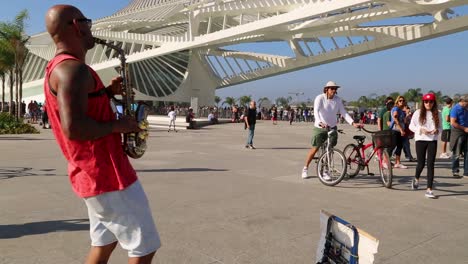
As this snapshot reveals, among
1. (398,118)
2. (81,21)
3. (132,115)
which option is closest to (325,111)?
(398,118)

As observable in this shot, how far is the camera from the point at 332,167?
7.16 m

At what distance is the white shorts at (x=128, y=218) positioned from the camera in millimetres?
2102

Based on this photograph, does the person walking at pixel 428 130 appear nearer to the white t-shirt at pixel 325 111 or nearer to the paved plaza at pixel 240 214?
the paved plaza at pixel 240 214

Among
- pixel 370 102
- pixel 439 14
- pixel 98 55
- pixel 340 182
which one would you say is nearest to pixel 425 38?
pixel 439 14

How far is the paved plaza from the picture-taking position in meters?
3.78

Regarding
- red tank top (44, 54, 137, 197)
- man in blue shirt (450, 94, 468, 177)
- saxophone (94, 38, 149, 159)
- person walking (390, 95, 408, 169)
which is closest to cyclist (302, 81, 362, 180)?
person walking (390, 95, 408, 169)

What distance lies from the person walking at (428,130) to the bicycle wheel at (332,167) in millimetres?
1199

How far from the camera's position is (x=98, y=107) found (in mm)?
2086

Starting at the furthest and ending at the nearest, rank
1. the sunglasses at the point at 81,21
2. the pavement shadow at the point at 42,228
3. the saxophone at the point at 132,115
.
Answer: the pavement shadow at the point at 42,228 < the saxophone at the point at 132,115 < the sunglasses at the point at 81,21

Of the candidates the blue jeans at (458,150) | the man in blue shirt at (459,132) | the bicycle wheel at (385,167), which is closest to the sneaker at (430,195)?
the bicycle wheel at (385,167)

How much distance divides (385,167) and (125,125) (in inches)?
230

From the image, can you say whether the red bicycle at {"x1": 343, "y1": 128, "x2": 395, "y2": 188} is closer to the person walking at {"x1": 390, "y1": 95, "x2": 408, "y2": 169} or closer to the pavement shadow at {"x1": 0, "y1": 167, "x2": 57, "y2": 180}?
the person walking at {"x1": 390, "y1": 95, "x2": 408, "y2": 169}

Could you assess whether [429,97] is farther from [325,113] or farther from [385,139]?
[325,113]

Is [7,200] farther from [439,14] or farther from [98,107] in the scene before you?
[439,14]
